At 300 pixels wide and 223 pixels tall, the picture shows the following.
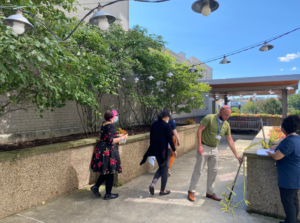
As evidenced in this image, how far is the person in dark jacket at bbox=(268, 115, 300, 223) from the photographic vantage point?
9.16 ft

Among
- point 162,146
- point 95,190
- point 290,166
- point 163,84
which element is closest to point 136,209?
point 95,190

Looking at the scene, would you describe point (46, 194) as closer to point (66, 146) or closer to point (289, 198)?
point (66, 146)

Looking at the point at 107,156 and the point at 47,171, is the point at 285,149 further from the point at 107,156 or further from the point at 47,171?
the point at 47,171

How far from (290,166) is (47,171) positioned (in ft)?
13.0

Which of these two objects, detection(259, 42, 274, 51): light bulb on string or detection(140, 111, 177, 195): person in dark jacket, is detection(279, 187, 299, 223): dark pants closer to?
detection(140, 111, 177, 195): person in dark jacket

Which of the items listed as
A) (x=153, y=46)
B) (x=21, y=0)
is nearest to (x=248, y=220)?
(x=21, y=0)

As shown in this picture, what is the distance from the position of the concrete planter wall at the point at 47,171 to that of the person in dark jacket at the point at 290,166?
Result: 129 inches

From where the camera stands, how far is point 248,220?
3.33 metres

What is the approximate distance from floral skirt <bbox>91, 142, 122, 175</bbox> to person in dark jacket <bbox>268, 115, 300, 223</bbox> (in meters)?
2.65

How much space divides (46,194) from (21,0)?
335 cm

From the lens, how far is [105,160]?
3.96 meters

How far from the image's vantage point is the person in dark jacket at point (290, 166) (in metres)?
2.79

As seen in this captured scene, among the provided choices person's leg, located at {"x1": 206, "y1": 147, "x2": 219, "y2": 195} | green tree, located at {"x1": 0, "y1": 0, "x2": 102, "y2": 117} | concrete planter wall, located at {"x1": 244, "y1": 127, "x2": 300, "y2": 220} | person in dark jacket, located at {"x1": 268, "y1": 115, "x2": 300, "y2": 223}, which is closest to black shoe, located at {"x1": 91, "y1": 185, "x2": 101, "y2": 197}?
green tree, located at {"x1": 0, "y1": 0, "x2": 102, "y2": 117}

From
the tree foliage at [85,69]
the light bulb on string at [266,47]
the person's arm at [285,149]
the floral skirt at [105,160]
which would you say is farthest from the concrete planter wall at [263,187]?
the light bulb on string at [266,47]
